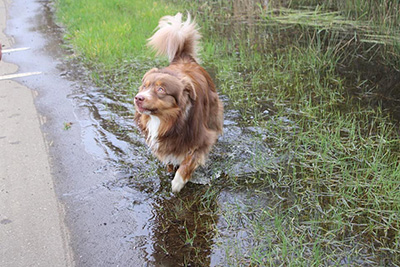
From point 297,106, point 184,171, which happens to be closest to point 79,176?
point 184,171

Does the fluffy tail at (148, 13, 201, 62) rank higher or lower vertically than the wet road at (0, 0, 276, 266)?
higher

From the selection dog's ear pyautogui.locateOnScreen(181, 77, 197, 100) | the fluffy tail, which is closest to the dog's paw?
dog's ear pyautogui.locateOnScreen(181, 77, 197, 100)

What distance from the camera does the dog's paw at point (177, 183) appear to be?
11.1ft

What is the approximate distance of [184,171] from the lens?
340 centimetres

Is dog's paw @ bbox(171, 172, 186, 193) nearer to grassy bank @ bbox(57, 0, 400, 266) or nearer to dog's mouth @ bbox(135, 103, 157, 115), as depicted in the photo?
grassy bank @ bbox(57, 0, 400, 266)

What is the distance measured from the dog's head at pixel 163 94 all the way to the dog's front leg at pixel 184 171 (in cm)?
44

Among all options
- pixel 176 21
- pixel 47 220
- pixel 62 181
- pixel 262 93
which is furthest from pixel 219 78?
pixel 47 220

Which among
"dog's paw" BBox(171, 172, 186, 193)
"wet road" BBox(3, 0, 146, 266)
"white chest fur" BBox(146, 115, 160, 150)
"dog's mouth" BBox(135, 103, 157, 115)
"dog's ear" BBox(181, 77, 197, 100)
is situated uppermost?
"dog's ear" BBox(181, 77, 197, 100)

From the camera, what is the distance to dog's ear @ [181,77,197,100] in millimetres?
3322

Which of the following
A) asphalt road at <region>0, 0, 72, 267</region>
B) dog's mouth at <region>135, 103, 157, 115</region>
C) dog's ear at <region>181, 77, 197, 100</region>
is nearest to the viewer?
asphalt road at <region>0, 0, 72, 267</region>

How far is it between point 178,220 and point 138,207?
0.37 m

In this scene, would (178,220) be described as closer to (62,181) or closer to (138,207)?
(138,207)

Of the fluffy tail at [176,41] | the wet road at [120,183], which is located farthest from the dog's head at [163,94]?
the fluffy tail at [176,41]

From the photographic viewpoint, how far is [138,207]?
3266 millimetres
